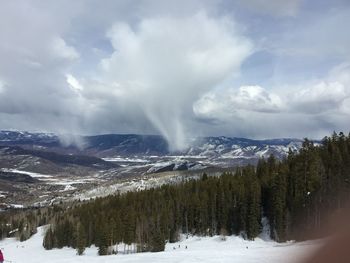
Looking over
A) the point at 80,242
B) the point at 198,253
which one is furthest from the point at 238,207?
the point at 198,253

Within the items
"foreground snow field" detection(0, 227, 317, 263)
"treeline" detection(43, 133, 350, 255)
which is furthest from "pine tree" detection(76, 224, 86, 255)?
"foreground snow field" detection(0, 227, 317, 263)

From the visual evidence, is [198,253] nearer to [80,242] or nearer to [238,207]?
[238,207]

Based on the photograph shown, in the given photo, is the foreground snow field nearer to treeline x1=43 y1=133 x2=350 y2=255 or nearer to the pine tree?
the pine tree

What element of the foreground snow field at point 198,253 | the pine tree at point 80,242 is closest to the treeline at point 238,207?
the pine tree at point 80,242

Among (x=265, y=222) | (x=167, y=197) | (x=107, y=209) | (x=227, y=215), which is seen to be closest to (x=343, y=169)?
(x=265, y=222)

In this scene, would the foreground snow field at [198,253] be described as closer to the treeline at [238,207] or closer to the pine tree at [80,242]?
the pine tree at [80,242]

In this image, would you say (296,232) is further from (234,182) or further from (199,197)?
(199,197)
